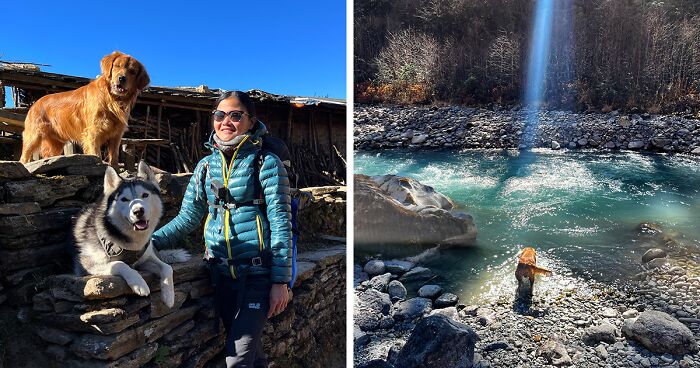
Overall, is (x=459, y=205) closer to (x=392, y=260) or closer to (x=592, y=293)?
(x=392, y=260)

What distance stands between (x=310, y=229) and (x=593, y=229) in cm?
280

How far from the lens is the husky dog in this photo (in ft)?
6.39

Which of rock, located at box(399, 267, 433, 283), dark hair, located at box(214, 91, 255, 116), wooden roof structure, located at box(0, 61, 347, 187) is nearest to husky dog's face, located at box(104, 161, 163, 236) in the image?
dark hair, located at box(214, 91, 255, 116)

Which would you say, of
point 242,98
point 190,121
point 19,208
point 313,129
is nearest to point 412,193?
point 242,98

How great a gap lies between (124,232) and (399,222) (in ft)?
5.15

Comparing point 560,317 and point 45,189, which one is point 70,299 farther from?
point 560,317

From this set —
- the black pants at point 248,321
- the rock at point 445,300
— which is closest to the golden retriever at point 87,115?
the black pants at point 248,321

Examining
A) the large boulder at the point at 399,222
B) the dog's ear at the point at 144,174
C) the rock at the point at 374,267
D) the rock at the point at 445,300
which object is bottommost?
the rock at the point at 445,300

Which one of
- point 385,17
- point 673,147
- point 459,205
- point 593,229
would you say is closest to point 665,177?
point 673,147

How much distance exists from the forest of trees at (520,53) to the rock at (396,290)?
1.23m

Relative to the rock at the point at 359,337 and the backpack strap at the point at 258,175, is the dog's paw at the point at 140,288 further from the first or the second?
the rock at the point at 359,337

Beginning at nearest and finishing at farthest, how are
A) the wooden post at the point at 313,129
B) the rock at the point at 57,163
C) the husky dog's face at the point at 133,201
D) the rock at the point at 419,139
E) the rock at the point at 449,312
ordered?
the husky dog's face at the point at 133,201 → the rock at the point at 57,163 → the rock at the point at 449,312 → the rock at the point at 419,139 → the wooden post at the point at 313,129

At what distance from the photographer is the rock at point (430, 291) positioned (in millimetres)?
2752

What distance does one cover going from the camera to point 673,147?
258cm
